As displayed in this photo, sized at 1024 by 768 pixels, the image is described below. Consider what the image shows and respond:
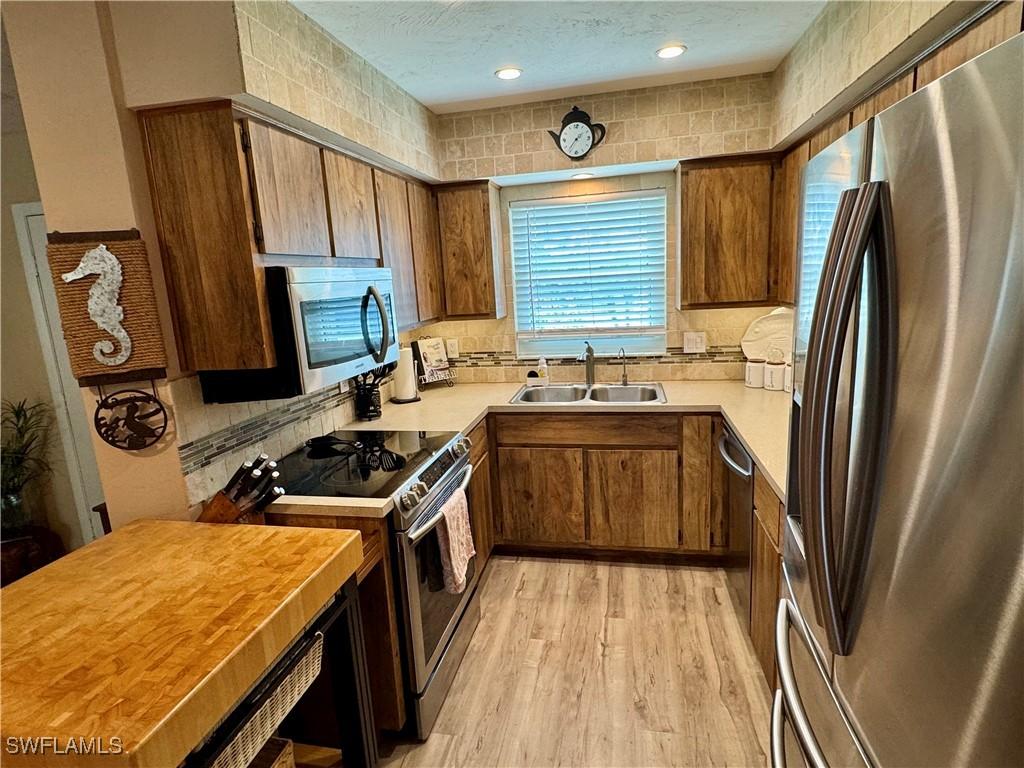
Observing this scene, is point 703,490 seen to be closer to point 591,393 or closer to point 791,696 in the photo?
point 591,393

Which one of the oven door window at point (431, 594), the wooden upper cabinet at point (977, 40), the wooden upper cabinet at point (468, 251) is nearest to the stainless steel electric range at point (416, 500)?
the oven door window at point (431, 594)

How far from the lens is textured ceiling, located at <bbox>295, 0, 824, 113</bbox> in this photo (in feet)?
6.38

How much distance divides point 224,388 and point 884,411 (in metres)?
1.79

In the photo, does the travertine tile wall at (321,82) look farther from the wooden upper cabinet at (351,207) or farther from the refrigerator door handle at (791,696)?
the refrigerator door handle at (791,696)

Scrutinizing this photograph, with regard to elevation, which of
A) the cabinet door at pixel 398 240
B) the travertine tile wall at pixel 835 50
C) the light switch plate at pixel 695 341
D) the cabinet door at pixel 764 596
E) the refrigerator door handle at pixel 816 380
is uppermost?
the travertine tile wall at pixel 835 50

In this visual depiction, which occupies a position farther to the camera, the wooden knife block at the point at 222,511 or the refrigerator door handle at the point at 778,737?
the wooden knife block at the point at 222,511

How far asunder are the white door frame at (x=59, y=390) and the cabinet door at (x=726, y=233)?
3.38 m

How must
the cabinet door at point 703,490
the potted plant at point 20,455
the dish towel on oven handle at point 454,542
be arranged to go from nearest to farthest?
the dish towel on oven handle at point 454,542, the cabinet door at point 703,490, the potted plant at point 20,455

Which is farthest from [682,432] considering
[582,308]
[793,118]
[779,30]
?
[779,30]

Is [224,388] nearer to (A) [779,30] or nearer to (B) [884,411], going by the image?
(B) [884,411]

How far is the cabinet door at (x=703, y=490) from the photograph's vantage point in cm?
275

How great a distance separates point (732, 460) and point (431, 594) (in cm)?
146

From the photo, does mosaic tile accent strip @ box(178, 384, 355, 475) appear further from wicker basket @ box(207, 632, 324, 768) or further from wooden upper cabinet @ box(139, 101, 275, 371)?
wicker basket @ box(207, 632, 324, 768)

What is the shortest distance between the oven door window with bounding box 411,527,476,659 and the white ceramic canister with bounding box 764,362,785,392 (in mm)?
2041
